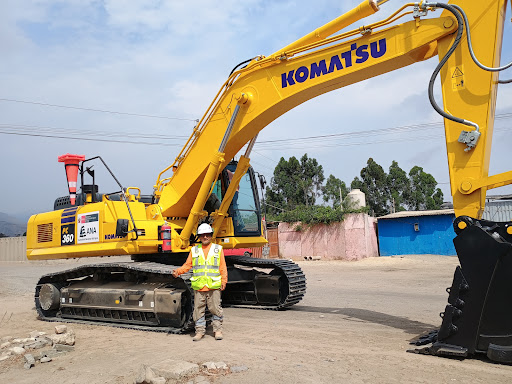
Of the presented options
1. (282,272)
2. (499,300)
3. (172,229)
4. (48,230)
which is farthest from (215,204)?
(499,300)

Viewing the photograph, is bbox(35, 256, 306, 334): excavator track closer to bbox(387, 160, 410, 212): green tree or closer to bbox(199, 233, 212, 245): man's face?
bbox(199, 233, 212, 245): man's face

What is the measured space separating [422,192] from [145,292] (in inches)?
1575

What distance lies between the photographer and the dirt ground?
472cm

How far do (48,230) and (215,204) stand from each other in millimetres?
3620

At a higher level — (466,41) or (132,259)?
(466,41)

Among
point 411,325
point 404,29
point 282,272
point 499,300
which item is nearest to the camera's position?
point 499,300

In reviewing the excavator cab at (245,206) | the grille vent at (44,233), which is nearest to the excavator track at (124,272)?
the grille vent at (44,233)

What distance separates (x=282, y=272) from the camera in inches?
361

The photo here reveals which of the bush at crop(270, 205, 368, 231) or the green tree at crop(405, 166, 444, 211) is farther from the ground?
the green tree at crop(405, 166, 444, 211)

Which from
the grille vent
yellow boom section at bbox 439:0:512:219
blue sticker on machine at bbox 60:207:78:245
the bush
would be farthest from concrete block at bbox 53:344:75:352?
the bush

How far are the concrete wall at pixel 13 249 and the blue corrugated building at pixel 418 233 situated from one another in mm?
24998

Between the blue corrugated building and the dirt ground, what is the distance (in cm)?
1414

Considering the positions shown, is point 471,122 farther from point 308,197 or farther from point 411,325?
point 308,197

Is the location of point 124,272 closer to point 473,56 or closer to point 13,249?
point 473,56
